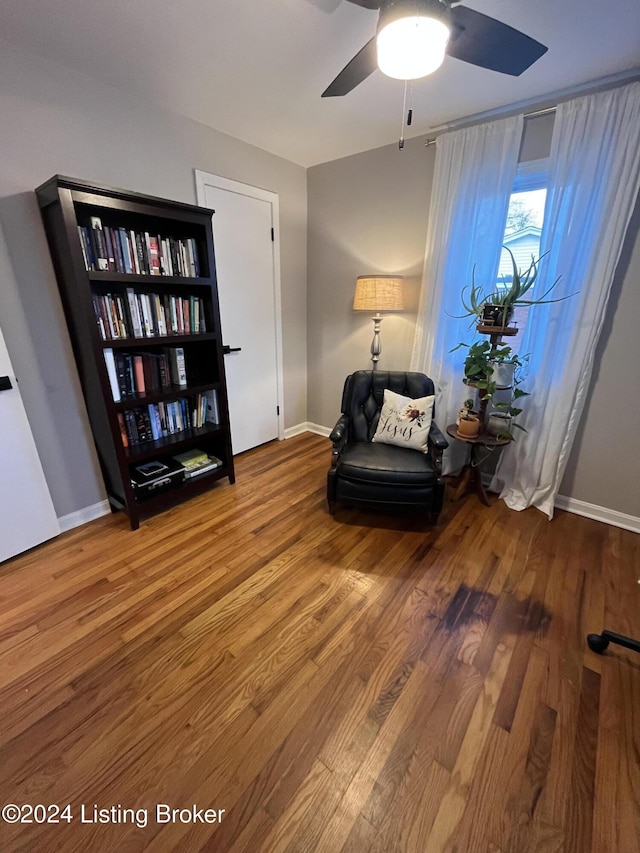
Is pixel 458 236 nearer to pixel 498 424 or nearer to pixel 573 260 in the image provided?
pixel 573 260

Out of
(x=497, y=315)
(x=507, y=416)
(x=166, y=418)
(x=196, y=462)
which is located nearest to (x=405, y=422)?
(x=507, y=416)

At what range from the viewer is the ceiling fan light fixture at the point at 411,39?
1.06m

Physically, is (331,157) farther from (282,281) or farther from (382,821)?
(382,821)

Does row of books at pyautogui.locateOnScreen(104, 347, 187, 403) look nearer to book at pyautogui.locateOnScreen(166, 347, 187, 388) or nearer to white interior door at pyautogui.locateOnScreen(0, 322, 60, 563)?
book at pyautogui.locateOnScreen(166, 347, 187, 388)

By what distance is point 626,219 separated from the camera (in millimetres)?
1838

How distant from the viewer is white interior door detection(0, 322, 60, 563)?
5.73 ft

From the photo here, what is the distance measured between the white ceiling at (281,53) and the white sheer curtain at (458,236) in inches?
8.0

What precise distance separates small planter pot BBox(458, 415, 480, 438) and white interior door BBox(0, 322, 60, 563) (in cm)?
256

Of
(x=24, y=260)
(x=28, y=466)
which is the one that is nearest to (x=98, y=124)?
(x=24, y=260)

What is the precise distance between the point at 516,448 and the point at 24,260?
10.3ft

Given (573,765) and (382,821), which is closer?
(382,821)

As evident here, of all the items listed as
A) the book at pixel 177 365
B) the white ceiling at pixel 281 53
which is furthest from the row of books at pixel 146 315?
the white ceiling at pixel 281 53

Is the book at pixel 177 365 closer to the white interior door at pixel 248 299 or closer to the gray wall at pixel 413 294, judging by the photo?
the white interior door at pixel 248 299

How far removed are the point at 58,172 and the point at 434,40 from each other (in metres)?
1.90
